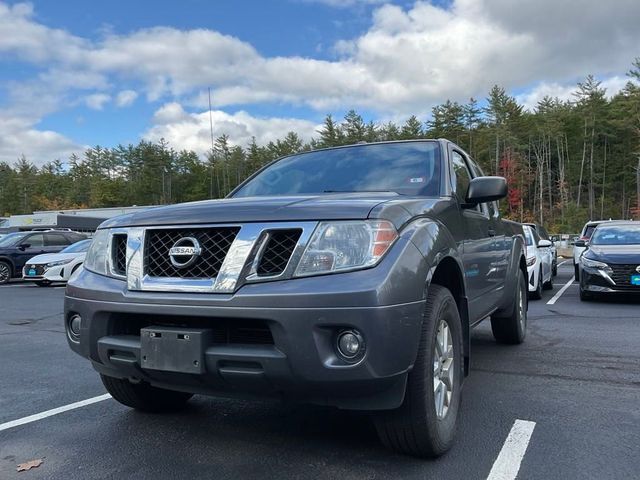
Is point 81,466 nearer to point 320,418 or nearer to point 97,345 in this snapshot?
point 97,345

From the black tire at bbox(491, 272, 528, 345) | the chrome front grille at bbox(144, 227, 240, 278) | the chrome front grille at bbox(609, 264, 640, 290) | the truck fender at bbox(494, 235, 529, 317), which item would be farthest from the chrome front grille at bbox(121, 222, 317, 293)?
the chrome front grille at bbox(609, 264, 640, 290)

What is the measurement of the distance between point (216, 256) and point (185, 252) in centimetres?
16

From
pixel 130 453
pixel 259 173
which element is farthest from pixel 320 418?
pixel 259 173

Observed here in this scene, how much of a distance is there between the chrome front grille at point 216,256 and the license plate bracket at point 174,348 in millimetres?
192

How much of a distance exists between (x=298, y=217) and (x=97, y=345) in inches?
48.9

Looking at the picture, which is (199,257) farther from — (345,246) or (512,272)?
(512,272)

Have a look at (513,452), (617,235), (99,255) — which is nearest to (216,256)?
(99,255)

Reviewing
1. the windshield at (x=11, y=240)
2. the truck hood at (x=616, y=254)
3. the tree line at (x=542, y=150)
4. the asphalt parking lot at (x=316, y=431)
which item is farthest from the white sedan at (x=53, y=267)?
the tree line at (x=542, y=150)

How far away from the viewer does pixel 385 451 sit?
2977 millimetres

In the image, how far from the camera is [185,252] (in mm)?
2643

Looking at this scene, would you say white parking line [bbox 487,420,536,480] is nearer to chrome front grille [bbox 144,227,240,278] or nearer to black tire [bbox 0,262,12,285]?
chrome front grille [bbox 144,227,240,278]

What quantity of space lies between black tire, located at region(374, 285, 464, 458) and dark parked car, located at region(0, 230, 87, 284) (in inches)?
678

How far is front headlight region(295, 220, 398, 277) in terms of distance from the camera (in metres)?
2.44

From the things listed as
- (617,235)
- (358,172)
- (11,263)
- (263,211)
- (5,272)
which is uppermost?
(358,172)
